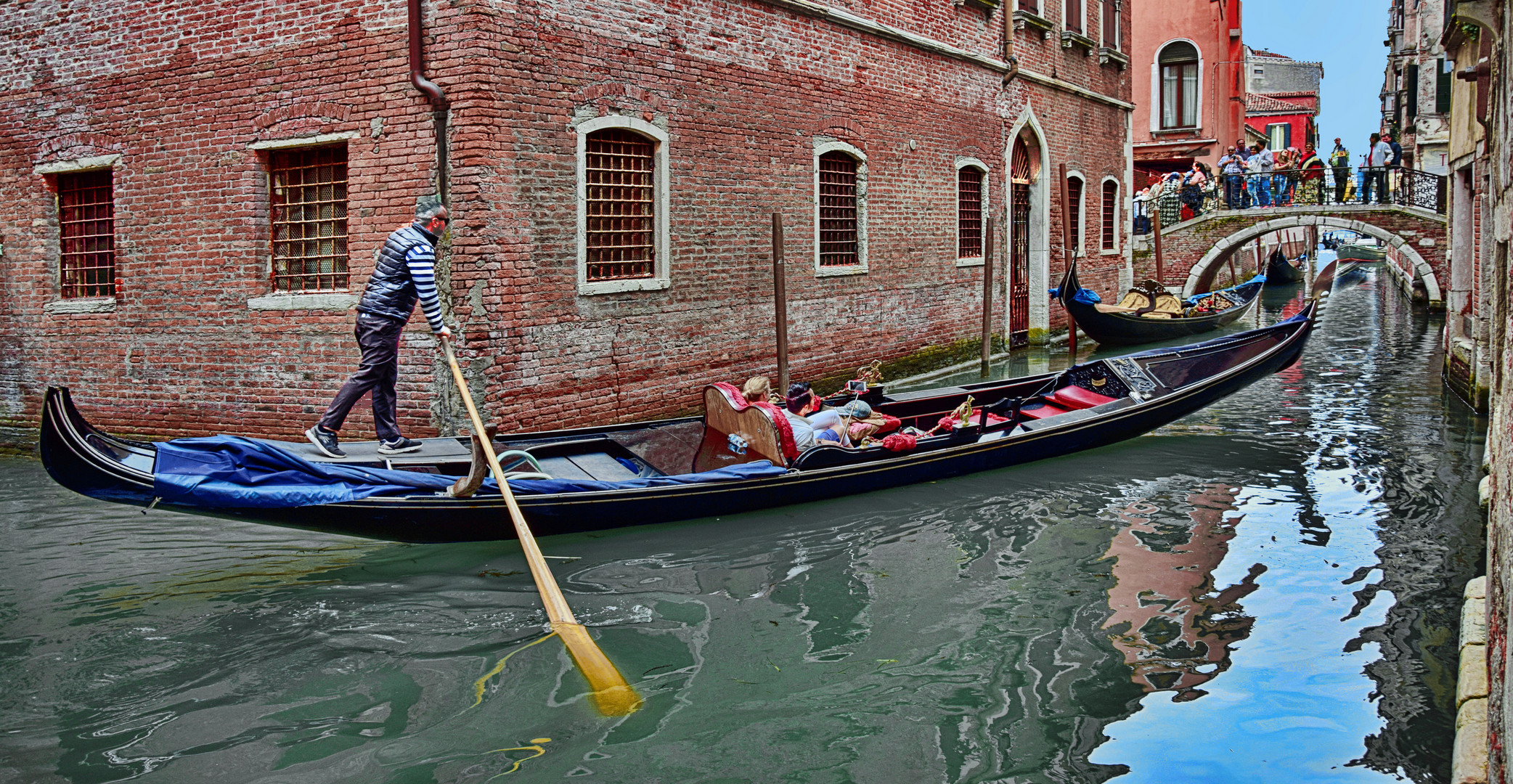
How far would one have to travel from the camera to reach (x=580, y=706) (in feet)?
14.2

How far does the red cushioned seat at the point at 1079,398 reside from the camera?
8.96m

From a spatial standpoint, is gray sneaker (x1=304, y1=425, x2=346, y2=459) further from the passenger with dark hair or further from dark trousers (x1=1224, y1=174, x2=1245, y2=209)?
dark trousers (x1=1224, y1=174, x2=1245, y2=209)

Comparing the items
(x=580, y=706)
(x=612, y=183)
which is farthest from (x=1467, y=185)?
(x=580, y=706)

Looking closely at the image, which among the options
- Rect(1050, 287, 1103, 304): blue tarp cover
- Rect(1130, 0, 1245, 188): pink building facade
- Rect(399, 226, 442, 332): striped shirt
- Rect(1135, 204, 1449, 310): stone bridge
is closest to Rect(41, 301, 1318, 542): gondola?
Rect(399, 226, 442, 332): striped shirt

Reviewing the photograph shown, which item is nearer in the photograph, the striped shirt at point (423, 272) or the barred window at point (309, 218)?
the striped shirt at point (423, 272)

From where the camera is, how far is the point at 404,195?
776 cm

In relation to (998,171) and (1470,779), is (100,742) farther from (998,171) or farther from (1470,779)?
(998,171)

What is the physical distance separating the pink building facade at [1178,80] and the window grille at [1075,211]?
1049 centimetres

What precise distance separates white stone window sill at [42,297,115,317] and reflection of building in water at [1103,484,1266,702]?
737cm

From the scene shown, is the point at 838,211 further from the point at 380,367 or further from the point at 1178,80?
the point at 1178,80

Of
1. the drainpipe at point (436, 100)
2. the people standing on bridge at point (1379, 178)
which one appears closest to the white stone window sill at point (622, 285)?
the drainpipe at point (436, 100)

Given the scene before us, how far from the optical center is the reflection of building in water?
15.4 feet

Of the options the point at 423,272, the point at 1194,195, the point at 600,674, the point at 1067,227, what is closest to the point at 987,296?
the point at 1067,227

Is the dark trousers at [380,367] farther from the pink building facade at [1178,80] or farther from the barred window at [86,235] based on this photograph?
the pink building facade at [1178,80]
